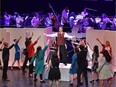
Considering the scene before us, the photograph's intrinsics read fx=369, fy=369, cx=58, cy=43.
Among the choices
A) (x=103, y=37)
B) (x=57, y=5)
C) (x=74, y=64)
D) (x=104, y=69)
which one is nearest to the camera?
(x=104, y=69)

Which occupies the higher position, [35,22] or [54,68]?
[35,22]

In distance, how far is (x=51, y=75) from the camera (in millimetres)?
12492

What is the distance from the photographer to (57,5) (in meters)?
30.3

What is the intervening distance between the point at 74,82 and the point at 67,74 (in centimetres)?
45

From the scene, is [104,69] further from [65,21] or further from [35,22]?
[35,22]

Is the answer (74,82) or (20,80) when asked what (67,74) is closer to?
(74,82)

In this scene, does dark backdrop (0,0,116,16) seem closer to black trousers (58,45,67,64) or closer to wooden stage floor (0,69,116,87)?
black trousers (58,45,67,64)

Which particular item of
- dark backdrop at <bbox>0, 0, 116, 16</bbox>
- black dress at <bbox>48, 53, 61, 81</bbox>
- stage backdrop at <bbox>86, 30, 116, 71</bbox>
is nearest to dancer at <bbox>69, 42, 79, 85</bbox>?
black dress at <bbox>48, 53, 61, 81</bbox>

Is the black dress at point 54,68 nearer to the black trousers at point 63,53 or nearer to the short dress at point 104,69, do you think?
the short dress at point 104,69

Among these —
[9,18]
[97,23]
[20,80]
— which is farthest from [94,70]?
[9,18]

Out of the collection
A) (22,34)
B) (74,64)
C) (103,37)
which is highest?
(22,34)

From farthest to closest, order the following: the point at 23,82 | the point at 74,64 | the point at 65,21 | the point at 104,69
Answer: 1. the point at 65,21
2. the point at 23,82
3. the point at 74,64
4. the point at 104,69

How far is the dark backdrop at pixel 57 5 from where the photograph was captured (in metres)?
29.5

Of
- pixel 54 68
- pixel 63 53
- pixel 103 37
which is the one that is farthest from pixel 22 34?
pixel 54 68
